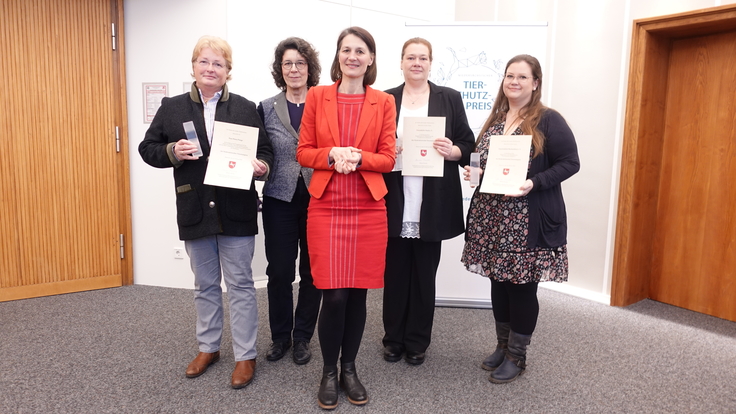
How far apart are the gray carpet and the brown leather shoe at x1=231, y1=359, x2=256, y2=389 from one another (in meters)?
0.04

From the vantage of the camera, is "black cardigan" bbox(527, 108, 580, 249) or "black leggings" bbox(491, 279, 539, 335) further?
"black leggings" bbox(491, 279, 539, 335)

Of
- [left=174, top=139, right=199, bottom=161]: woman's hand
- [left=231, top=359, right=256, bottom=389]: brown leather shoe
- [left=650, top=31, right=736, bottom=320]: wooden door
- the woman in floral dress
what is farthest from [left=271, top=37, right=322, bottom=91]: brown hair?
[left=650, top=31, right=736, bottom=320]: wooden door

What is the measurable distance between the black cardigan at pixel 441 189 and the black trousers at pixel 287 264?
Answer: 1.57 feet

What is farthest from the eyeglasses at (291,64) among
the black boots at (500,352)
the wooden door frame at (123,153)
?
the wooden door frame at (123,153)

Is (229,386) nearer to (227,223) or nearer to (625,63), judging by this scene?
Result: (227,223)

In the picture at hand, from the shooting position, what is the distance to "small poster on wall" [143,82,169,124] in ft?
12.6

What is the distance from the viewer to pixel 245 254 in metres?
2.38

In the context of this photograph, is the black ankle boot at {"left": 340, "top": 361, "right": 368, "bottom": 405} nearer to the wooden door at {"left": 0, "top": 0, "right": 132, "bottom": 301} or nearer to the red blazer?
the red blazer

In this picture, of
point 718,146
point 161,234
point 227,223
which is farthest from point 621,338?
point 161,234

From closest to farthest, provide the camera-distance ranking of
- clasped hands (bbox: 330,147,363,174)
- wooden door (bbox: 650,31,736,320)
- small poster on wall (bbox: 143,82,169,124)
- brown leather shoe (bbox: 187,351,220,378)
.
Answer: clasped hands (bbox: 330,147,363,174)
brown leather shoe (bbox: 187,351,220,378)
wooden door (bbox: 650,31,736,320)
small poster on wall (bbox: 143,82,169,124)

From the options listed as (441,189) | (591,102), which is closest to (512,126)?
(441,189)

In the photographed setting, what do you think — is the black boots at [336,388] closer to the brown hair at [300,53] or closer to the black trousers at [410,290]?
the black trousers at [410,290]

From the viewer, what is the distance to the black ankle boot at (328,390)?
84.0 inches

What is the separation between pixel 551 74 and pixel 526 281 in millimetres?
2570
